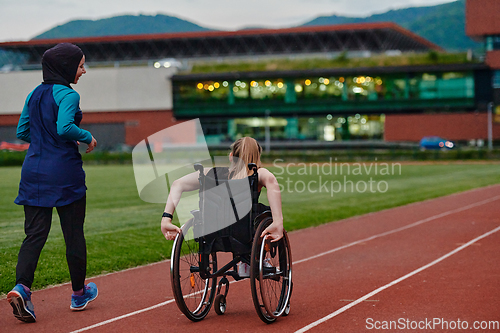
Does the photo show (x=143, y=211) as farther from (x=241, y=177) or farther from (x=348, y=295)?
(x=241, y=177)

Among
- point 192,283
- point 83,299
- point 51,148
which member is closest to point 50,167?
point 51,148

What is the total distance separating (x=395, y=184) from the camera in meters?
25.5

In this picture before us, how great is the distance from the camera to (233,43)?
7644 cm

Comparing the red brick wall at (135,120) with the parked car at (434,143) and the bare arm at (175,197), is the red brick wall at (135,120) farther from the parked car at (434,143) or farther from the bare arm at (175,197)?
the bare arm at (175,197)

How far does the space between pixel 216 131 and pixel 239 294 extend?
198ft

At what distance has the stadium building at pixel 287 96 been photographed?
60812 mm

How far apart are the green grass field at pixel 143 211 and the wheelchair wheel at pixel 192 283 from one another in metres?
2.41

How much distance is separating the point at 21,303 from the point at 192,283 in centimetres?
144

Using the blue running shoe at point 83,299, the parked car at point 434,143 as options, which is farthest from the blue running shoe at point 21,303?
the parked car at point 434,143

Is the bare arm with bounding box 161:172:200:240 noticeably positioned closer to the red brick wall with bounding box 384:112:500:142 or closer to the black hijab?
the black hijab

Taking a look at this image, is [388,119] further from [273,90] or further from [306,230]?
[306,230]

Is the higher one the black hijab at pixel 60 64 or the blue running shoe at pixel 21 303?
the black hijab at pixel 60 64

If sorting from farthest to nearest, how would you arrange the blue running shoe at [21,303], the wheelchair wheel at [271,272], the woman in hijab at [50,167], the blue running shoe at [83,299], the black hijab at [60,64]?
the blue running shoe at [83,299] < the black hijab at [60,64] < the woman in hijab at [50,167] < the blue running shoe at [21,303] < the wheelchair wheel at [271,272]

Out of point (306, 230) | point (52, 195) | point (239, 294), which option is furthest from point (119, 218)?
point (52, 195)
